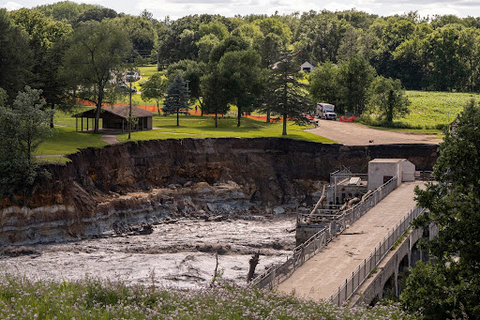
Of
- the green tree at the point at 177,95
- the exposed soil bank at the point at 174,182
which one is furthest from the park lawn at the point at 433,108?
Result: the green tree at the point at 177,95

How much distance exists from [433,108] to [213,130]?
49.9 meters

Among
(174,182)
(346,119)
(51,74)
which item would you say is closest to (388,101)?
(346,119)

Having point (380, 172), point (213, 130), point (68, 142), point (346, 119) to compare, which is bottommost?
point (380, 172)

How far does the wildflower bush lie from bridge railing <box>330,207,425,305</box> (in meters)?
4.57

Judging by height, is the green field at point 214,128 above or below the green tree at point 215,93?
below

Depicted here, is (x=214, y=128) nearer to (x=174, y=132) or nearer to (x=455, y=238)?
(x=174, y=132)

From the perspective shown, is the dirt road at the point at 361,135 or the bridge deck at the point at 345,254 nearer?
the bridge deck at the point at 345,254

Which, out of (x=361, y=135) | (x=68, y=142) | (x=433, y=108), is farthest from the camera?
(x=433, y=108)

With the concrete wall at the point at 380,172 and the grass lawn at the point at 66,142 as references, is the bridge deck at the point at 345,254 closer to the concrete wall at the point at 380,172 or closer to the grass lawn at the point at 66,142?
the concrete wall at the point at 380,172

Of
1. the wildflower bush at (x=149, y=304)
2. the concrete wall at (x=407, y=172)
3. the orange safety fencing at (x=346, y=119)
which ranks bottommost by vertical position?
the concrete wall at (x=407, y=172)

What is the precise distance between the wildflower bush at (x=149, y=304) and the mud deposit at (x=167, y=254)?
60.5 ft

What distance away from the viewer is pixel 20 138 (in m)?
56.1

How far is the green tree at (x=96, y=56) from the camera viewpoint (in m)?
74.6

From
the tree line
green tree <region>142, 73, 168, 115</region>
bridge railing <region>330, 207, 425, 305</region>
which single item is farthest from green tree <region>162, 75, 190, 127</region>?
bridge railing <region>330, 207, 425, 305</region>
